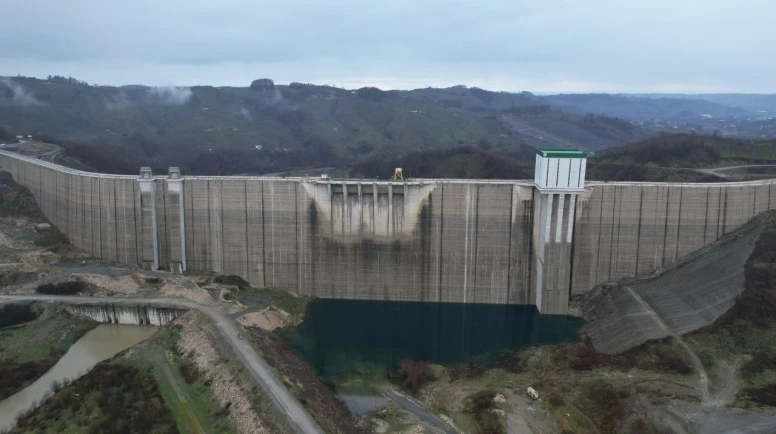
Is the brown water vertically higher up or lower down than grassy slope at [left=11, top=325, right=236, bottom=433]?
lower down

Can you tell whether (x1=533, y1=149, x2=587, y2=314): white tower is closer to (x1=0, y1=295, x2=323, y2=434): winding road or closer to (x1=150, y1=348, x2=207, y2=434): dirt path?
(x1=0, y1=295, x2=323, y2=434): winding road

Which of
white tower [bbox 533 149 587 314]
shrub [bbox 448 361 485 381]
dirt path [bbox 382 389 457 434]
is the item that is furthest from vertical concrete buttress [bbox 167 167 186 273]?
white tower [bbox 533 149 587 314]

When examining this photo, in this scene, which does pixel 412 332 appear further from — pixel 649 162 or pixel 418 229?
pixel 649 162

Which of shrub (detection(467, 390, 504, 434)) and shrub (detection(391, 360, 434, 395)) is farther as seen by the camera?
shrub (detection(391, 360, 434, 395))

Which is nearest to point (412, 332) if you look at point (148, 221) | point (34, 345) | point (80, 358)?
point (80, 358)

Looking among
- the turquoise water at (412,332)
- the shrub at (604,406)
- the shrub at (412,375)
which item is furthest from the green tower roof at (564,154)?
the shrub at (412,375)

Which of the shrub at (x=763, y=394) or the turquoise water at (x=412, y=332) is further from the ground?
the shrub at (x=763, y=394)

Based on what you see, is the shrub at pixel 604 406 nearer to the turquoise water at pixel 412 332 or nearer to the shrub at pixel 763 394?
the shrub at pixel 763 394
